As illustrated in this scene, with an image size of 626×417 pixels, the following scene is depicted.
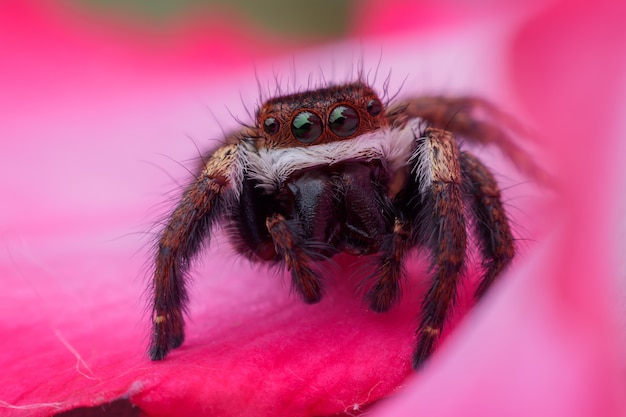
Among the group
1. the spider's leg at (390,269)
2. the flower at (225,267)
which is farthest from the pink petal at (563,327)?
the spider's leg at (390,269)

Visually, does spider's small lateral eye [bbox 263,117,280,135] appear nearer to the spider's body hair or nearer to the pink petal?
the spider's body hair

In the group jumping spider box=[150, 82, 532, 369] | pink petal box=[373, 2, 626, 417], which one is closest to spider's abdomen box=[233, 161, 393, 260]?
jumping spider box=[150, 82, 532, 369]

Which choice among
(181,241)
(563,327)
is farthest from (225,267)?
(563,327)

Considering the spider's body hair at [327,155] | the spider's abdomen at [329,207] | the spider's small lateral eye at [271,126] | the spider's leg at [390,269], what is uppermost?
the spider's small lateral eye at [271,126]

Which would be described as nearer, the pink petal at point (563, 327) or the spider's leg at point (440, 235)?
the pink petal at point (563, 327)

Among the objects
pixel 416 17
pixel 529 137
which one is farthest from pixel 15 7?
pixel 529 137

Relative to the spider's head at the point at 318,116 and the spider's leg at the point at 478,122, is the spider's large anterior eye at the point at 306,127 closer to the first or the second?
the spider's head at the point at 318,116

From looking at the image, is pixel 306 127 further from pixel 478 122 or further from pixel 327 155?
pixel 478 122
